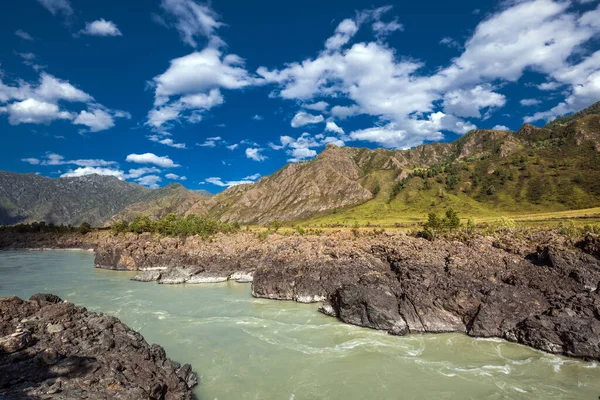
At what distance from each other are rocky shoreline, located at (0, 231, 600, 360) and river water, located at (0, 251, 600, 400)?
1649 millimetres

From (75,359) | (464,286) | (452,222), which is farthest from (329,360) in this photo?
(452,222)

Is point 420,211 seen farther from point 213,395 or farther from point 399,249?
point 213,395

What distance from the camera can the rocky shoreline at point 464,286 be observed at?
28688mm

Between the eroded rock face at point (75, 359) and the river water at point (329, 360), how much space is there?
168 inches

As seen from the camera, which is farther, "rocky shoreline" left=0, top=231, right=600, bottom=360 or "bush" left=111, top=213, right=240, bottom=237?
"bush" left=111, top=213, right=240, bottom=237

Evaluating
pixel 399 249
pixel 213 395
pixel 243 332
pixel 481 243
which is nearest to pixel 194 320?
pixel 243 332

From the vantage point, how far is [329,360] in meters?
26.7

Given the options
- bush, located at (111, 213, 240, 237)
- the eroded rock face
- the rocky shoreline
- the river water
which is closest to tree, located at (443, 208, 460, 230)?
the rocky shoreline

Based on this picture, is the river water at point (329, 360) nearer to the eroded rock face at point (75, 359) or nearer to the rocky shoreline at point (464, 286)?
the rocky shoreline at point (464, 286)

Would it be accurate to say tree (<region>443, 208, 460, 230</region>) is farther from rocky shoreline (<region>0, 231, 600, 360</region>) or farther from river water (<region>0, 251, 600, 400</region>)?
river water (<region>0, 251, 600, 400</region>)

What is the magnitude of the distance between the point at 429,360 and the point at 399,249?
20880 mm

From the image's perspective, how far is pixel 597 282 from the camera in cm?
3231

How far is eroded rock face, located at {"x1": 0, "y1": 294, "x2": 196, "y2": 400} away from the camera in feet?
49.3

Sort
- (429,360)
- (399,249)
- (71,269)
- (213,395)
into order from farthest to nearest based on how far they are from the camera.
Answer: (71,269)
(399,249)
(429,360)
(213,395)
